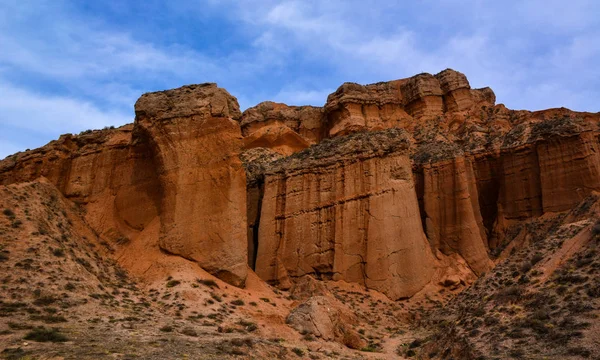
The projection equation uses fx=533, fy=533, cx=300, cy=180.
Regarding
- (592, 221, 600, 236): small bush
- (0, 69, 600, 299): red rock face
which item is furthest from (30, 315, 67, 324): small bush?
(592, 221, 600, 236): small bush

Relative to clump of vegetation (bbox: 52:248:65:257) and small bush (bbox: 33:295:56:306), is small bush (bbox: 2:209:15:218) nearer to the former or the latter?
clump of vegetation (bbox: 52:248:65:257)

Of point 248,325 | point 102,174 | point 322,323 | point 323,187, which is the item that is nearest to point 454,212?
point 323,187

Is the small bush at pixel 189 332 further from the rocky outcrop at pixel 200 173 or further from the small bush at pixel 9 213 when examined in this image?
the small bush at pixel 9 213

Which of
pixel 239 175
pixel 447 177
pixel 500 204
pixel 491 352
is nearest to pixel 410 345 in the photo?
pixel 491 352

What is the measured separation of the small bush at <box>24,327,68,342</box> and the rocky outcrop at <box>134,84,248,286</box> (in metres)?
11.1

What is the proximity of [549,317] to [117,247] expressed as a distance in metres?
20.6

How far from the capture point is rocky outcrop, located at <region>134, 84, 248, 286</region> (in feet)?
88.1

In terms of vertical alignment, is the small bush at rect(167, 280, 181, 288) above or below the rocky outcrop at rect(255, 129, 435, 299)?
below

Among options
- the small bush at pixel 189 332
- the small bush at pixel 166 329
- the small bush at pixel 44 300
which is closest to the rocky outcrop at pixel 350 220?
the small bush at pixel 189 332

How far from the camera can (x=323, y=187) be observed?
3956cm

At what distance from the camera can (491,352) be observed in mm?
16859

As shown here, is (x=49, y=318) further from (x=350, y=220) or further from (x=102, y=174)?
(x=350, y=220)

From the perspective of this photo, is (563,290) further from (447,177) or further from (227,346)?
(447,177)

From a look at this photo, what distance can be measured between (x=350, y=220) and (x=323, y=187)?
3.55 meters
